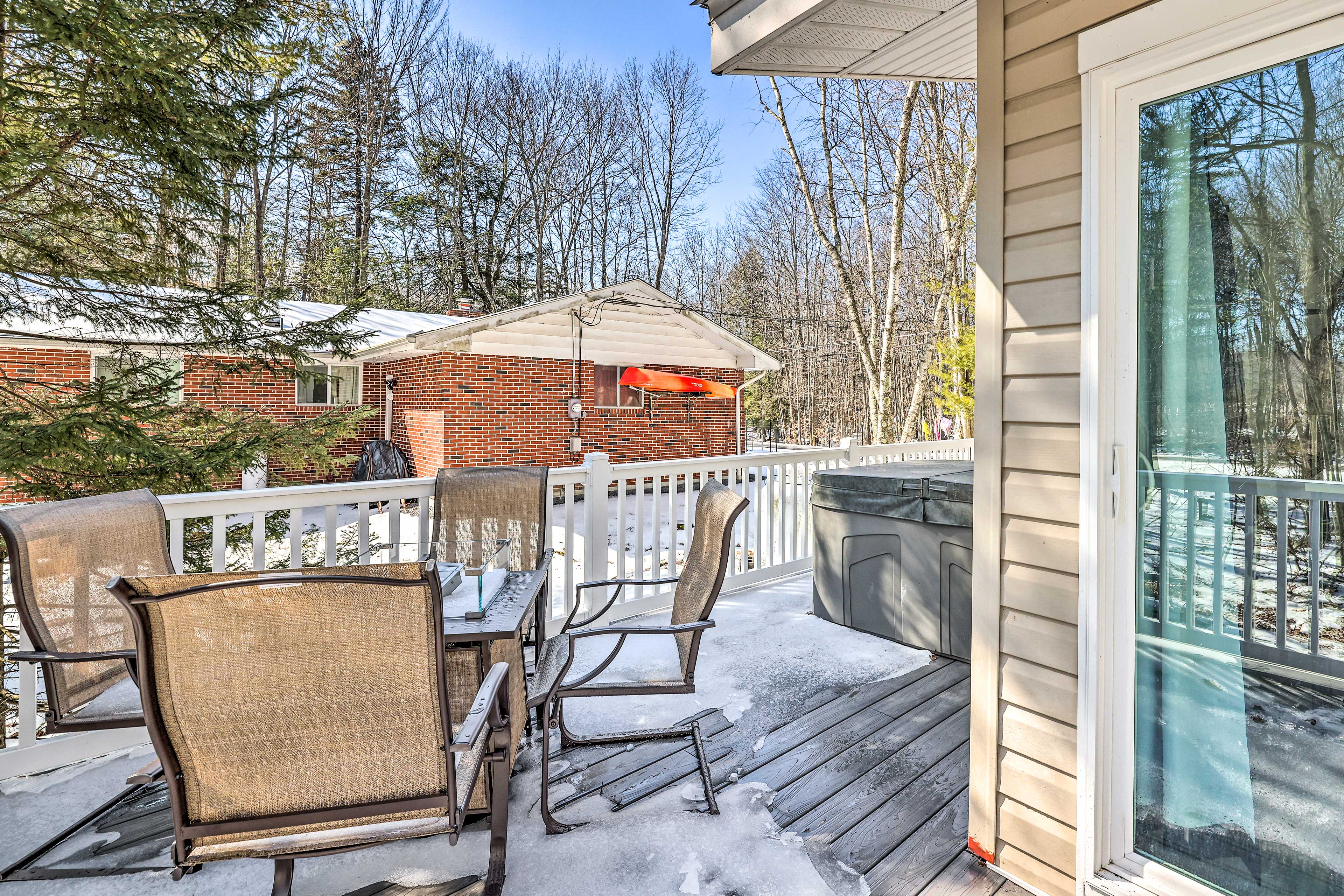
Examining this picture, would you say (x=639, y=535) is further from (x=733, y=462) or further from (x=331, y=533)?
(x=331, y=533)

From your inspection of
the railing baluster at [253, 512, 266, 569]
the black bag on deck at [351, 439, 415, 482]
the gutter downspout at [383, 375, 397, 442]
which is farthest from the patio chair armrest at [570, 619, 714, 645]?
the gutter downspout at [383, 375, 397, 442]

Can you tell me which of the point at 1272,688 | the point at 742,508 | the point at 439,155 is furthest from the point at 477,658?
the point at 439,155

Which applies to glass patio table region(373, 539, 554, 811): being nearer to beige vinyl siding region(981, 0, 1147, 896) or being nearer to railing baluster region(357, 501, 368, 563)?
railing baluster region(357, 501, 368, 563)

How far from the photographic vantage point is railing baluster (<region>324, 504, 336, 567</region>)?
115 inches

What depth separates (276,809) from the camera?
135 centimetres

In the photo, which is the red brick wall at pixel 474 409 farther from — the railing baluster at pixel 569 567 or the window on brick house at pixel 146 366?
the railing baluster at pixel 569 567

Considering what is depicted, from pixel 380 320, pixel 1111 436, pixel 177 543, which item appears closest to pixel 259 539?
pixel 177 543

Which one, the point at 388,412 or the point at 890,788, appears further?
the point at 388,412

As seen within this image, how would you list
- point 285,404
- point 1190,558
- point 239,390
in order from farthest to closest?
point 285,404 → point 239,390 → point 1190,558

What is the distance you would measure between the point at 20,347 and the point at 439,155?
1133 centimetres

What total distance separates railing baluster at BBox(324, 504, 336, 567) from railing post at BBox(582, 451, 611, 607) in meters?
1.33

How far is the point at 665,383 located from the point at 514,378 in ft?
8.23

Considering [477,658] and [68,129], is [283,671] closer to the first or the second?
[477,658]

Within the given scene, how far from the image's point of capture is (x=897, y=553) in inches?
149
